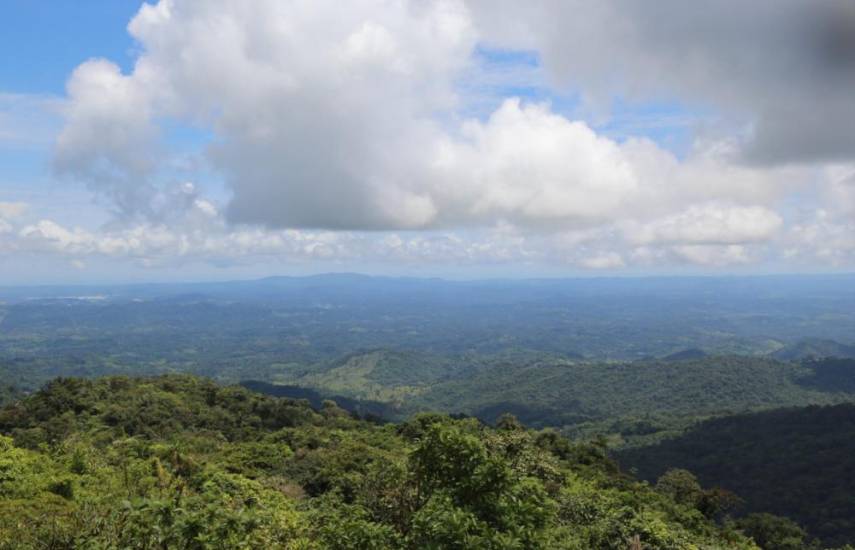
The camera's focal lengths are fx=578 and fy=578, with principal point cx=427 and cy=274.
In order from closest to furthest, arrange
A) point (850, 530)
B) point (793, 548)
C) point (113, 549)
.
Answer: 1. point (113, 549)
2. point (793, 548)
3. point (850, 530)

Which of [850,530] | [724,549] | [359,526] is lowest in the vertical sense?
[850,530]

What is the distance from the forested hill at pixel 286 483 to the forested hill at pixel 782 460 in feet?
157

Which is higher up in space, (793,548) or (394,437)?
(394,437)

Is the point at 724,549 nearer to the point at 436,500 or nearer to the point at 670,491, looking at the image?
the point at 670,491

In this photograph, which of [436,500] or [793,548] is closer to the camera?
[436,500]

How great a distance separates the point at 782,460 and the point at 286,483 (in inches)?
4602

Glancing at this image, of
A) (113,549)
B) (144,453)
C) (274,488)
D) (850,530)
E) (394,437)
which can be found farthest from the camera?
(850,530)

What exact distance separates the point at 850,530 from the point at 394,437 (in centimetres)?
7346

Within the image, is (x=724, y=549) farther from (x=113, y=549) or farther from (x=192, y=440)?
(x=192, y=440)

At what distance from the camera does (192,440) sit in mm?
57469

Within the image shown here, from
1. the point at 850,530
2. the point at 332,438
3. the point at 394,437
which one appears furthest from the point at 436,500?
the point at 850,530

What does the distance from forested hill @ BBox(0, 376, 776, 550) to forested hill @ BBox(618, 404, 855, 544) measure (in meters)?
47.8

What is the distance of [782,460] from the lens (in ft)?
396

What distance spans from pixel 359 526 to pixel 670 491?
5712 centimetres
